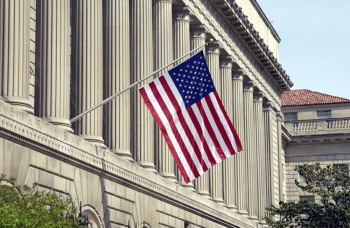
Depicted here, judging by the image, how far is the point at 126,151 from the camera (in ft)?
Answer: 149

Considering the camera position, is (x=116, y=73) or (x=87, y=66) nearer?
(x=87, y=66)

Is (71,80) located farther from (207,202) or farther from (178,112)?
(207,202)

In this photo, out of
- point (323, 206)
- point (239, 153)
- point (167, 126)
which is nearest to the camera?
point (167, 126)

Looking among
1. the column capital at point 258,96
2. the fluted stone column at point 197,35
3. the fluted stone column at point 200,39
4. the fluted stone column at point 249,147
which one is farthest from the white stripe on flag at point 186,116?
the column capital at point 258,96

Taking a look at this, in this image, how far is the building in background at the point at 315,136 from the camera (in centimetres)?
9956

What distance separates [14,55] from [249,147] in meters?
37.7

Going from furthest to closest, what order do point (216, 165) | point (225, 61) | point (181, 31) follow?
point (225, 61)
point (216, 165)
point (181, 31)

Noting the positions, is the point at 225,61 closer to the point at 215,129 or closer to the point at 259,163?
the point at 259,163

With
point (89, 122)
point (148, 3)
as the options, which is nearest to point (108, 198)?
point (89, 122)

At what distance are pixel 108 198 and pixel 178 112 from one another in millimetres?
5186

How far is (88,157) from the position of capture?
39750mm

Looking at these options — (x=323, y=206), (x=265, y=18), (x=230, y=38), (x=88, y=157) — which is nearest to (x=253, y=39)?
(x=230, y=38)

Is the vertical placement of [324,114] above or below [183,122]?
above

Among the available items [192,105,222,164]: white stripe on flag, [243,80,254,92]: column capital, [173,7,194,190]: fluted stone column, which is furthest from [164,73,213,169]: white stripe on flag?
→ [243,80,254,92]: column capital
